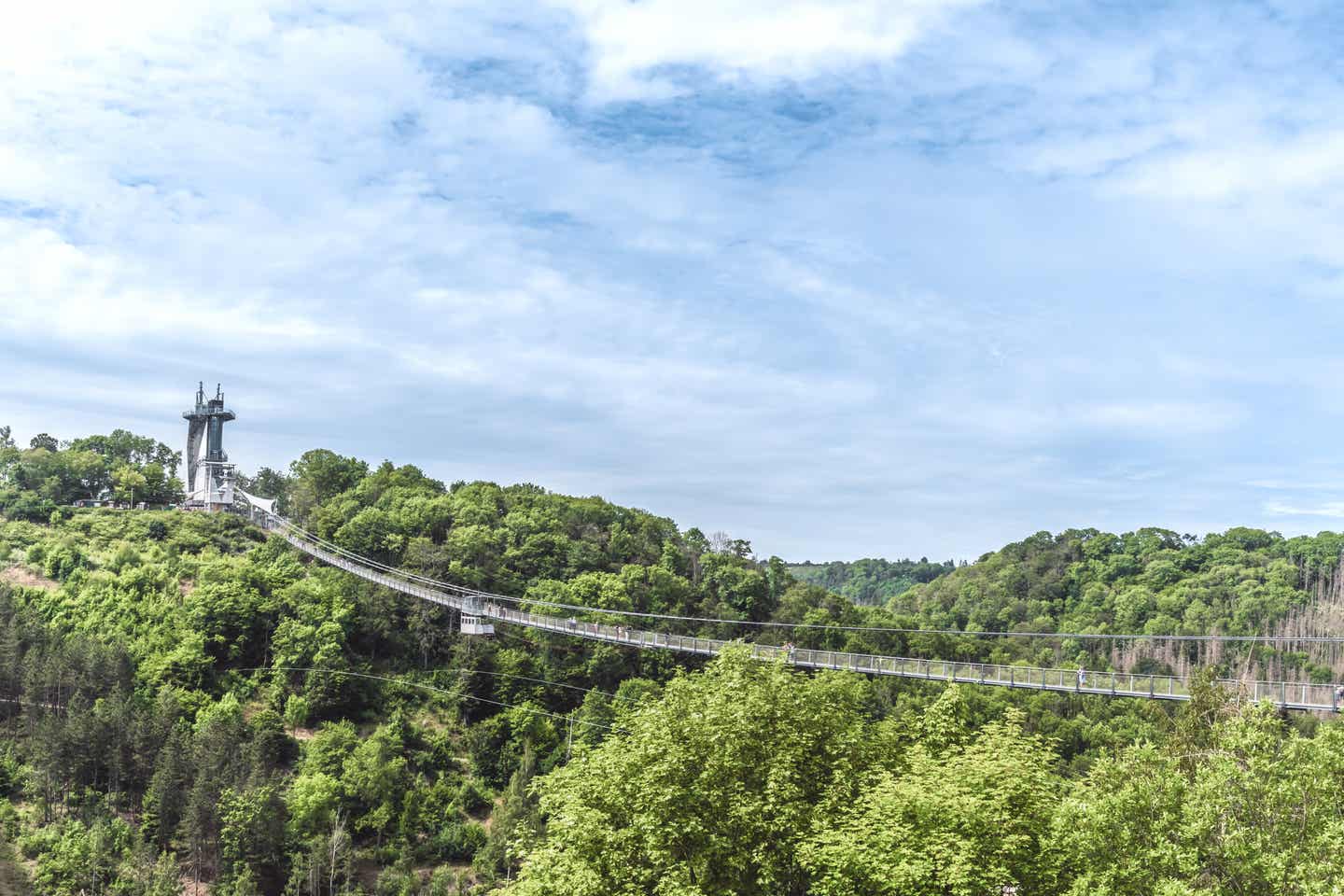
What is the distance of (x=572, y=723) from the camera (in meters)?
47.7

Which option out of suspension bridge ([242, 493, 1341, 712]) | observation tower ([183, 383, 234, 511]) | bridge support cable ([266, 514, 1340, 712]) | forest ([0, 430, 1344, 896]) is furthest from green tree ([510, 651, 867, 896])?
observation tower ([183, 383, 234, 511])

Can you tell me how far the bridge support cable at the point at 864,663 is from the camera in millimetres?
29000

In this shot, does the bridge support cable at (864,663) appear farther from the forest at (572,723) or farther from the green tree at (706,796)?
the green tree at (706,796)

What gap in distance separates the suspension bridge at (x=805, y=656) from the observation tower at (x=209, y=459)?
6.33 ft

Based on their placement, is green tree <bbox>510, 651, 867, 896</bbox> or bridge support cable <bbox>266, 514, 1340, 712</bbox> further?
bridge support cable <bbox>266, 514, 1340, 712</bbox>

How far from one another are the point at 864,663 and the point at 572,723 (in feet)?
52.5

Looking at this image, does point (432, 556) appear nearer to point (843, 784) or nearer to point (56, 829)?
point (56, 829)

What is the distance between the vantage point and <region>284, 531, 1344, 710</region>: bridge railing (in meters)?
28.8

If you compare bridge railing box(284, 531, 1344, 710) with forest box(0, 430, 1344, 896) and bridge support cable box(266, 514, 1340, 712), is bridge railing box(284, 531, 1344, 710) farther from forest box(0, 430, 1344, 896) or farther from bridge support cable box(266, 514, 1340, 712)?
forest box(0, 430, 1344, 896)

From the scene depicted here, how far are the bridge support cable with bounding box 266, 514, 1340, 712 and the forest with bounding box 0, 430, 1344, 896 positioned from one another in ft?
3.82

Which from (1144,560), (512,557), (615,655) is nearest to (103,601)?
(512,557)

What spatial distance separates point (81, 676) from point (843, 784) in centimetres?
3803

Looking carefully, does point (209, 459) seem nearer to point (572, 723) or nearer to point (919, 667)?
point (572, 723)

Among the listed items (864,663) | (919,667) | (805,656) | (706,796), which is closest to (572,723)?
(805,656)
